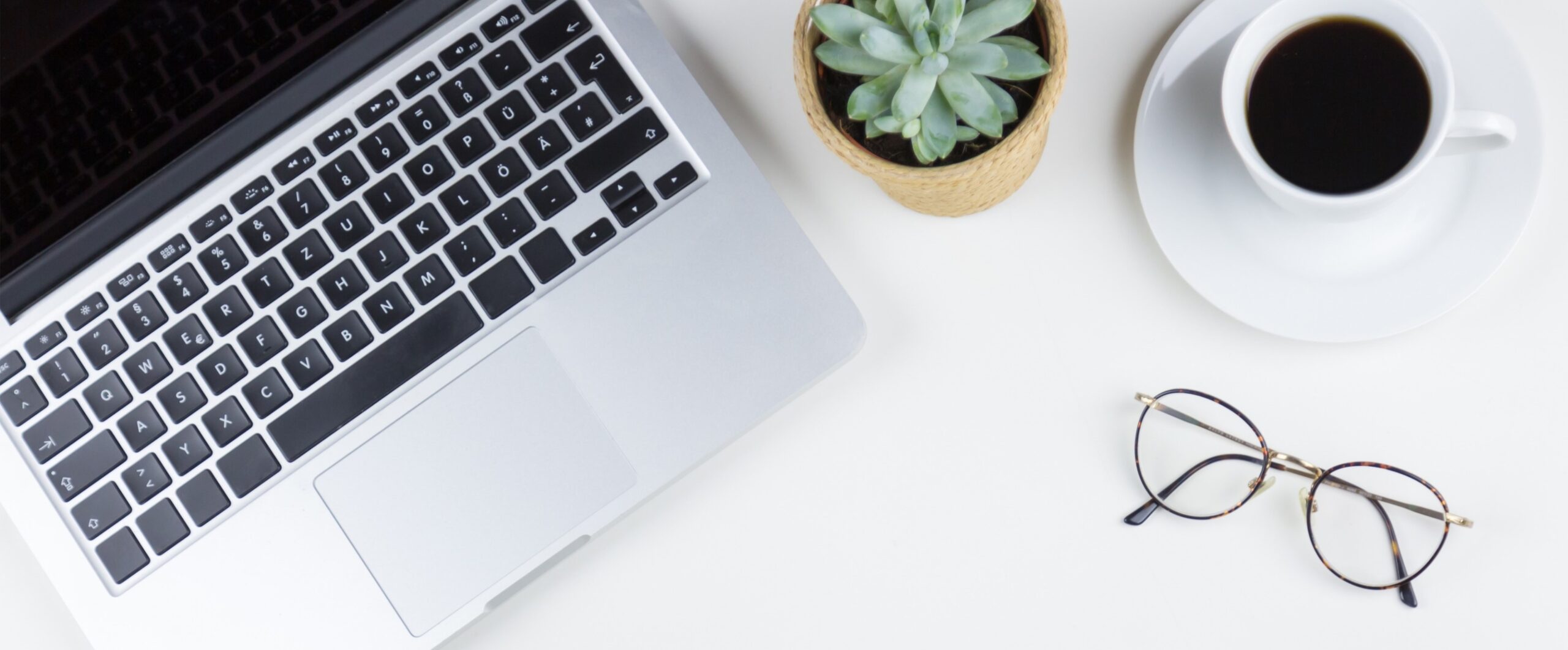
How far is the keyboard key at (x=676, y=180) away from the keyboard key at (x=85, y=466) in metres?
0.37

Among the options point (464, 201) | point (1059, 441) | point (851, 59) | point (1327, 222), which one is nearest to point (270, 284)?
point (464, 201)

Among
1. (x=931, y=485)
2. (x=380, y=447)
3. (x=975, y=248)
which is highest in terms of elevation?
(x=380, y=447)

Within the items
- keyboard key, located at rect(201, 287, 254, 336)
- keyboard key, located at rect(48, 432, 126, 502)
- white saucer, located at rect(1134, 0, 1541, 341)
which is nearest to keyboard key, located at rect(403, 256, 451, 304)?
keyboard key, located at rect(201, 287, 254, 336)

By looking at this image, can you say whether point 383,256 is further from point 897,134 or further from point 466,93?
point 897,134

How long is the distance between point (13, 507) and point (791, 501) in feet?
1.59

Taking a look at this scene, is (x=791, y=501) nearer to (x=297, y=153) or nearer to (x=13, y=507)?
(x=297, y=153)

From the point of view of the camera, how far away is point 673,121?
612 mm

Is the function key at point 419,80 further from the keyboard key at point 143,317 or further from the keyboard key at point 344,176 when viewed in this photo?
the keyboard key at point 143,317

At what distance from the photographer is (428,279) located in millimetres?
613

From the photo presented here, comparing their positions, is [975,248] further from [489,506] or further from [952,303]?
[489,506]

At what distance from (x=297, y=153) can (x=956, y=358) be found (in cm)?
43

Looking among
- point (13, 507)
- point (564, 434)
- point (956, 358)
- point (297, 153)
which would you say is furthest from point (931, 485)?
point (13, 507)

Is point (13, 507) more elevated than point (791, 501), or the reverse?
point (13, 507)

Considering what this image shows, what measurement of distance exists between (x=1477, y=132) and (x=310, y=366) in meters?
0.64
